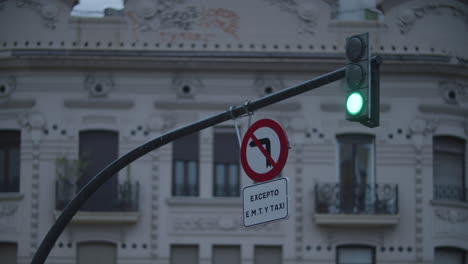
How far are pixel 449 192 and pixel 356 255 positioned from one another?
3405mm

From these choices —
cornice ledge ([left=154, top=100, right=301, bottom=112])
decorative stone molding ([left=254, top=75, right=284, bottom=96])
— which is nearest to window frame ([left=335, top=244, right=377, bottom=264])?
cornice ledge ([left=154, top=100, right=301, bottom=112])

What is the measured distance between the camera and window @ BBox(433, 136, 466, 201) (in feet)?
96.1

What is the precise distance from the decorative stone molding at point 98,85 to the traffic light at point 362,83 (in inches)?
669

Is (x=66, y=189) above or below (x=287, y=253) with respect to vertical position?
above

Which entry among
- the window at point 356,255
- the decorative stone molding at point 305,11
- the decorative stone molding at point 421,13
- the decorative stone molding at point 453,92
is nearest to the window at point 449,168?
the decorative stone molding at point 453,92

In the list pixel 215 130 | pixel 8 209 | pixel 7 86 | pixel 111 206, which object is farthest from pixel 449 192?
pixel 7 86

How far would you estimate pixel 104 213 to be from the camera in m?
27.8

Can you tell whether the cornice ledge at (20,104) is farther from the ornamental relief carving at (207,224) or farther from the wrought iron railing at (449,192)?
the wrought iron railing at (449,192)

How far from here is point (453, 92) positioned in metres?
29.4

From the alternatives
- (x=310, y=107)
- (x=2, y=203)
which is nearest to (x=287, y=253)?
(x=310, y=107)

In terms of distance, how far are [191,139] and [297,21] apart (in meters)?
4.70

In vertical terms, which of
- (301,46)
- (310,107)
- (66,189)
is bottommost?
(66,189)

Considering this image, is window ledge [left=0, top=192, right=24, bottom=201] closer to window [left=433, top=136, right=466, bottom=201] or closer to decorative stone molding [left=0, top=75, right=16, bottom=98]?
decorative stone molding [left=0, top=75, right=16, bottom=98]

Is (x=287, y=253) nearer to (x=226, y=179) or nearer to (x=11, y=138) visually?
(x=226, y=179)
